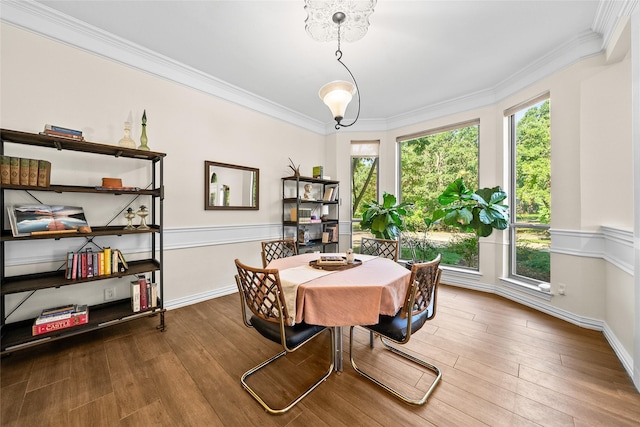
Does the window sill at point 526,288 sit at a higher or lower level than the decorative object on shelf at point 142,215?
lower

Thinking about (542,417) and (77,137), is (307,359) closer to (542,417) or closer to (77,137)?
(542,417)

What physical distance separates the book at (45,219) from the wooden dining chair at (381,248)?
9.14 ft

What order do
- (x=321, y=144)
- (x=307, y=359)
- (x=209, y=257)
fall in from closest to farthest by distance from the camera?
(x=307, y=359), (x=209, y=257), (x=321, y=144)

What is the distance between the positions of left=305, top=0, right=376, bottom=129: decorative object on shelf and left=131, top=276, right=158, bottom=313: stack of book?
2467 mm

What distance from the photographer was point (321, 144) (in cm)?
485

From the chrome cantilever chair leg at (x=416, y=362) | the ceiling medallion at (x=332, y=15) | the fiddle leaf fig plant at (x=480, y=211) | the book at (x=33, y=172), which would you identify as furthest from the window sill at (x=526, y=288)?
the book at (x=33, y=172)

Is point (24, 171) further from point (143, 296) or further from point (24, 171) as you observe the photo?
point (143, 296)

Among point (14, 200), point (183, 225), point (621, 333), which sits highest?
point (14, 200)

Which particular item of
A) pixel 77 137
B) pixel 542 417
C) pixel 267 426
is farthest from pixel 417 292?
pixel 77 137

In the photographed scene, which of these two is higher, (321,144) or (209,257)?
(321,144)

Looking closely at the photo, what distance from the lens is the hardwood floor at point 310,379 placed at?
1443mm

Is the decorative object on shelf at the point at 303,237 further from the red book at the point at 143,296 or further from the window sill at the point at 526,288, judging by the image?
the window sill at the point at 526,288

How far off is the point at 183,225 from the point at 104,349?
1399 millimetres

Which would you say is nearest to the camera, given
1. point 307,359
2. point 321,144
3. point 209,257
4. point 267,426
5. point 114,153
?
point 267,426
